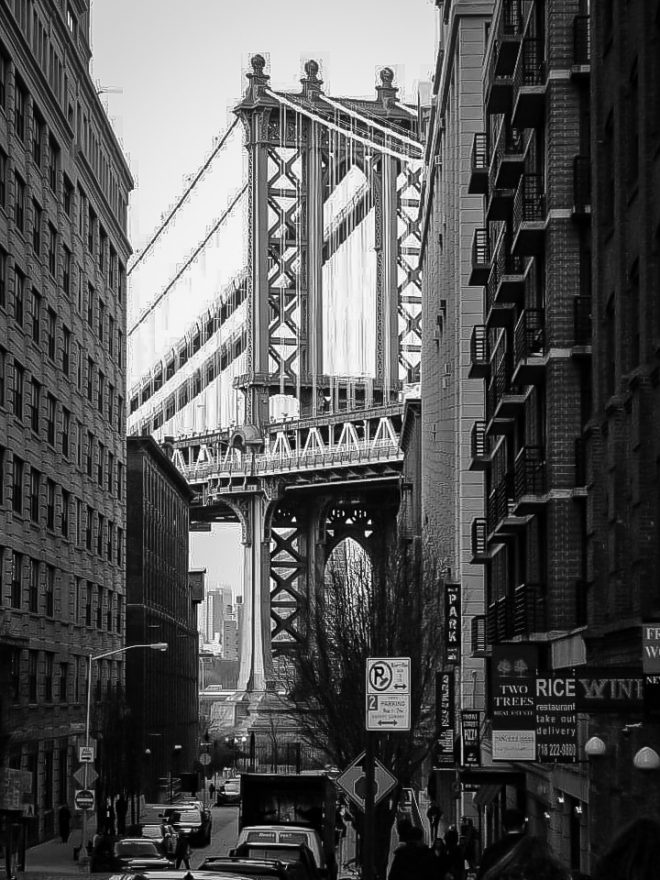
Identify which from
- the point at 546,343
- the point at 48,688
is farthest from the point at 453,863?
the point at 48,688

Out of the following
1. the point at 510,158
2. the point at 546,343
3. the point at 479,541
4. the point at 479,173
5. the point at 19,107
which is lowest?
the point at 479,541

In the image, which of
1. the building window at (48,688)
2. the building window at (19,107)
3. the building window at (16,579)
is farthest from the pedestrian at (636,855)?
the building window at (48,688)

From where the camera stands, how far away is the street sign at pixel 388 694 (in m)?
20.8

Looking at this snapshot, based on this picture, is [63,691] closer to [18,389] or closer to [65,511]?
[65,511]

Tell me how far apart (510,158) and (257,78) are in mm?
114256

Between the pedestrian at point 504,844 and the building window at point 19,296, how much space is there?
4219 centimetres

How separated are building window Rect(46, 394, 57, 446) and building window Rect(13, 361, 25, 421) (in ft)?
14.5

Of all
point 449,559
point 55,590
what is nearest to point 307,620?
point 449,559

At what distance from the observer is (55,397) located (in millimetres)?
63625

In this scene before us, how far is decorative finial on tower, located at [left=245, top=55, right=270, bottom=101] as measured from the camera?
150 metres

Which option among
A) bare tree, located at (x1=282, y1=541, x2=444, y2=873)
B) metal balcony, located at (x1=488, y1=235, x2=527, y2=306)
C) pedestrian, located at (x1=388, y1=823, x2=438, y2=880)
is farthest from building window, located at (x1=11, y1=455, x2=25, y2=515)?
pedestrian, located at (x1=388, y1=823, x2=438, y2=880)

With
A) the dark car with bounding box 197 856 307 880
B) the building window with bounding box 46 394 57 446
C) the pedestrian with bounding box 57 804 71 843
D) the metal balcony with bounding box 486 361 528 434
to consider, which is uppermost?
the building window with bounding box 46 394 57 446

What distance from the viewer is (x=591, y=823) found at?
26.9m

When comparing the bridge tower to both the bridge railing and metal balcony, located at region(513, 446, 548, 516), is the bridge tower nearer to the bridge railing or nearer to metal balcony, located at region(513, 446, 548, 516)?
the bridge railing
